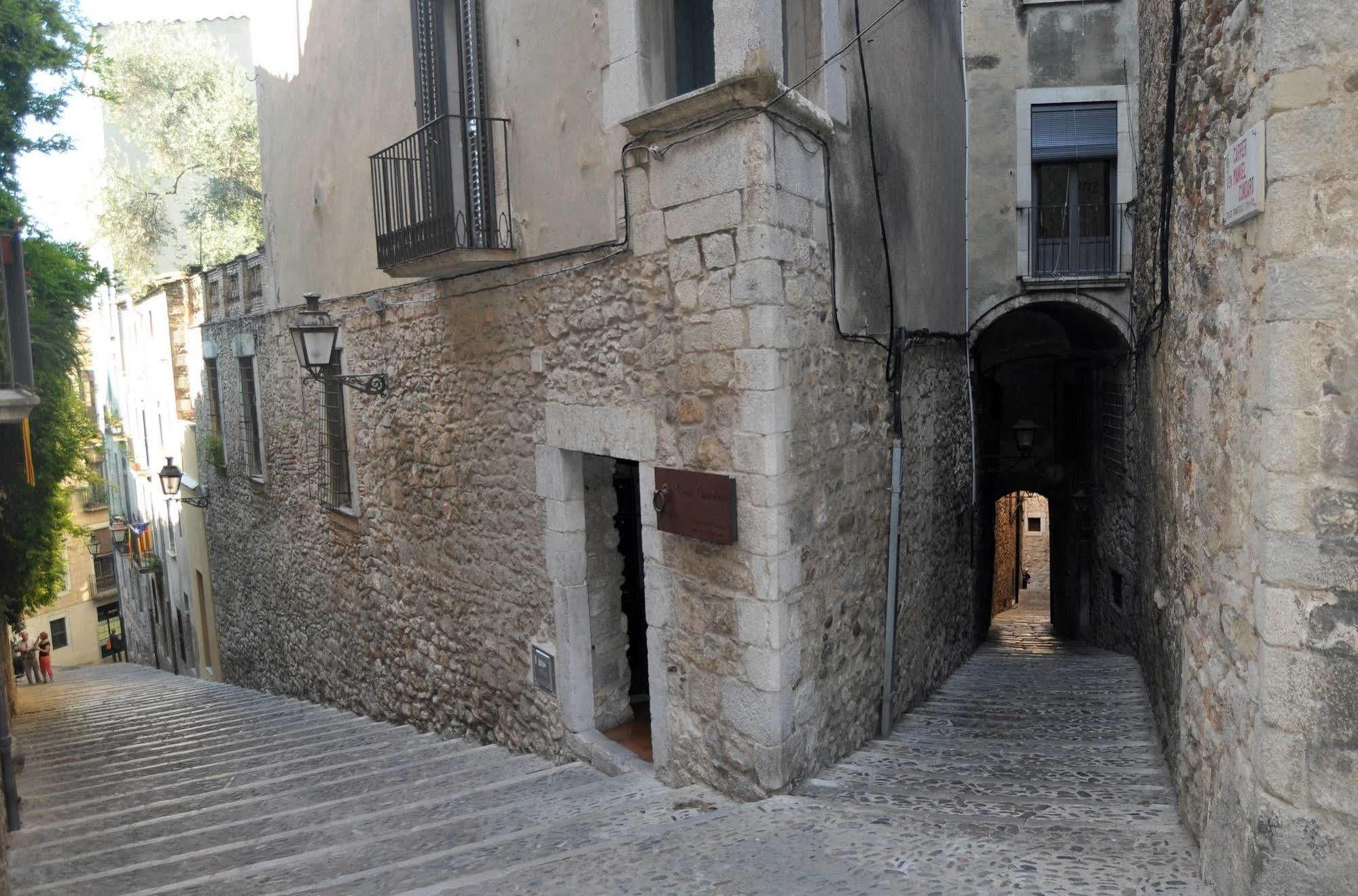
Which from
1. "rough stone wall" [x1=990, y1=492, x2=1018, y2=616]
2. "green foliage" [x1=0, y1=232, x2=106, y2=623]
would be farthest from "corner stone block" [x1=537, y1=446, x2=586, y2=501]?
"rough stone wall" [x1=990, y1=492, x2=1018, y2=616]

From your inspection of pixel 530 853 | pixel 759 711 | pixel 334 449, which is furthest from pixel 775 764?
pixel 334 449

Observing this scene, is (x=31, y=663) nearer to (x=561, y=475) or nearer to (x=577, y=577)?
(x=577, y=577)

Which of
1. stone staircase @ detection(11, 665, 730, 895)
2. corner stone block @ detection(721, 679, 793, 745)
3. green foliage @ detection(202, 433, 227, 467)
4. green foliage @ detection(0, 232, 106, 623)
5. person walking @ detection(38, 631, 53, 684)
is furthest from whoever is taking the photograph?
person walking @ detection(38, 631, 53, 684)

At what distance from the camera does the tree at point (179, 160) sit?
650 inches

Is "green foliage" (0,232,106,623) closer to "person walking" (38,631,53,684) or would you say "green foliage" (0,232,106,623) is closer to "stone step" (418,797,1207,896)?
"stone step" (418,797,1207,896)

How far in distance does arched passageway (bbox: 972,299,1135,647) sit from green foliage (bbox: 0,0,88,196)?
9.59m

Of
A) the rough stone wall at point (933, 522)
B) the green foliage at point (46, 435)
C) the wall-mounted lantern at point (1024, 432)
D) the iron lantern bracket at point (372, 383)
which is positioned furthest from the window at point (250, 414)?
the wall-mounted lantern at point (1024, 432)

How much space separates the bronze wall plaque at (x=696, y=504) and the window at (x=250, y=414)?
793cm

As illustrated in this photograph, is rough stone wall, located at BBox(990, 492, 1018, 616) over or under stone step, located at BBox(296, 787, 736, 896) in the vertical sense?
under

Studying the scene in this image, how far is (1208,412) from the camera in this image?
3752mm

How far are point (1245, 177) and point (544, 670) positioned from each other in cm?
468

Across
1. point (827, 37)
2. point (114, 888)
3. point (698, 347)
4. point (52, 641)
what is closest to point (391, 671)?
point (114, 888)

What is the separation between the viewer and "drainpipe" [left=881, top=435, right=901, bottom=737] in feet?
19.2

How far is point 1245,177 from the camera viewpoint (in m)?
3.02
